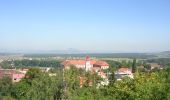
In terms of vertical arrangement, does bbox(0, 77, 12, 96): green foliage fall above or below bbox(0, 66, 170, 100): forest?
below

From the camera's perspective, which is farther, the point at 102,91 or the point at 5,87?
the point at 5,87

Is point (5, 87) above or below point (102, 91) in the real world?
below

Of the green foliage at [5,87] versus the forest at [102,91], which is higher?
the forest at [102,91]

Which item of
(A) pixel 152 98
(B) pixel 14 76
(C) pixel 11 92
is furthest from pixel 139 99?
(B) pixel 14 76

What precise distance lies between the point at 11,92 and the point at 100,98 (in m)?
27.6

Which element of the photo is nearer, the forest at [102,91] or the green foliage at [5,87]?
the forest at [102,91]

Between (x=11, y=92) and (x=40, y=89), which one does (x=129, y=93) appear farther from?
(x=11, y=92)

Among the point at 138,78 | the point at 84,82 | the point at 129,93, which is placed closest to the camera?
the point at 129,93

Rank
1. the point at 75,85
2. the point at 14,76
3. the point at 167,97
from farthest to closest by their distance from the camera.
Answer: the point at 14,76 → the point at 75,85 → the point at 167,97

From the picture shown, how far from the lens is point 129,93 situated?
947 inches

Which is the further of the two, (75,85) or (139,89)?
(75,85)

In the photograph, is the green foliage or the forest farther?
the green foliage

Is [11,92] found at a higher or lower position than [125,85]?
lower

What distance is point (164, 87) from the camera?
21.6 metres
